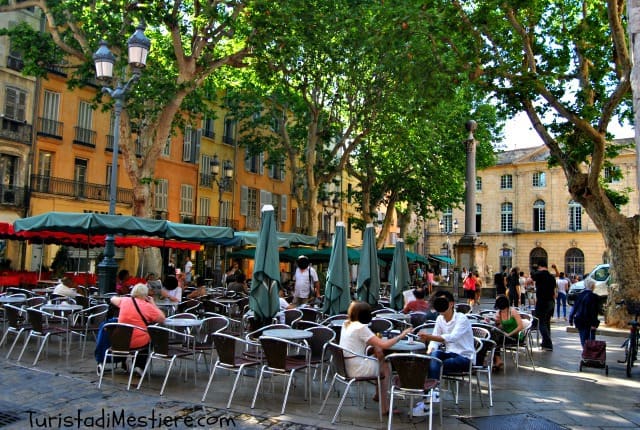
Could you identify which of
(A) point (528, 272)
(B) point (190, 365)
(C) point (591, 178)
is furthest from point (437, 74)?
(A) point (528, 272)

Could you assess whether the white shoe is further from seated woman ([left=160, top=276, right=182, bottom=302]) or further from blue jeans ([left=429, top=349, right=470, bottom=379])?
seated woman ([left=160, top=276, right=182, bottom=302])

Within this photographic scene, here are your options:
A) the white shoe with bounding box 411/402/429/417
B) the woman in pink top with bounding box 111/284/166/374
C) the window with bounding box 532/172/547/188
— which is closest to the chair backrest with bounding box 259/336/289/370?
the white shoe with bounding box 411/402/429/417

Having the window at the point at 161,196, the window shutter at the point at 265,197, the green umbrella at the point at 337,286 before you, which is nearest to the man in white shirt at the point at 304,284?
the green umbrella at the point at 337,286

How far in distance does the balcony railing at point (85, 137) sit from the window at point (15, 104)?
240cm

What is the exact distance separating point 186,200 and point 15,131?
10102 mm

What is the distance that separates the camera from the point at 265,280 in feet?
28.0

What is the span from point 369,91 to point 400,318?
44.7 ft

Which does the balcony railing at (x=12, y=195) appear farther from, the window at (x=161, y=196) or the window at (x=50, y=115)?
the window at (x=161, y=196)

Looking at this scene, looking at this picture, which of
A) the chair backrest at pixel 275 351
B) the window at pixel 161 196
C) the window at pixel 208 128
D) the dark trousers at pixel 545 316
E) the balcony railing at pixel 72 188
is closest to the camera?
the chair backrest at pixel 275 351

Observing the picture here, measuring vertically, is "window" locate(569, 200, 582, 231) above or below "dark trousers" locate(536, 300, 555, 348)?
above

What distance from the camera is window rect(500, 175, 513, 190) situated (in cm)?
5984

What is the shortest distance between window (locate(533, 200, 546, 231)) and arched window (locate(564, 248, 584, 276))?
346 centimetres

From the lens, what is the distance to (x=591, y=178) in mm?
14109

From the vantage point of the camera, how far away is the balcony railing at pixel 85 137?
85.6 ft
